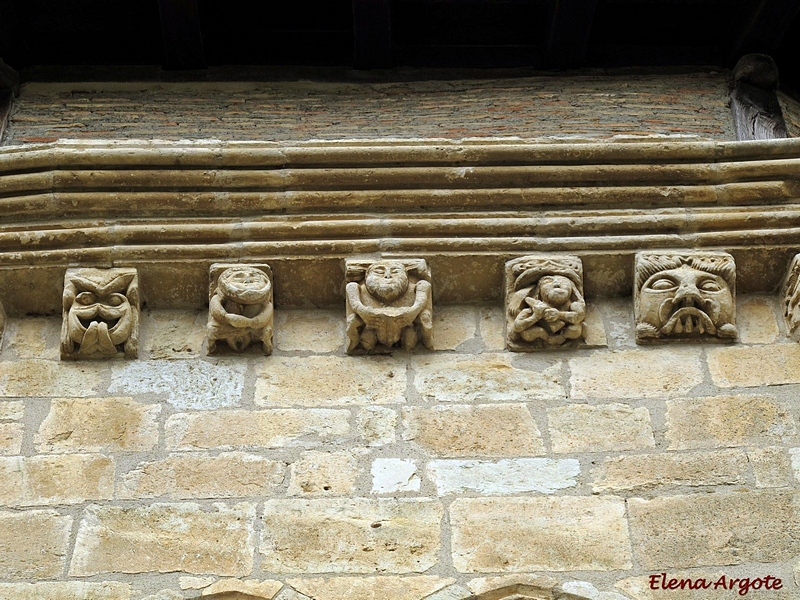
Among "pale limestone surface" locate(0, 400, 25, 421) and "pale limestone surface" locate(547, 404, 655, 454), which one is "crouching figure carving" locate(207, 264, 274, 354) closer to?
"pale limestone surface" locate(0, 400, 25, 421)

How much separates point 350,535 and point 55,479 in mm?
868

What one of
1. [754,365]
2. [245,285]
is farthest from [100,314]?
[754,365]

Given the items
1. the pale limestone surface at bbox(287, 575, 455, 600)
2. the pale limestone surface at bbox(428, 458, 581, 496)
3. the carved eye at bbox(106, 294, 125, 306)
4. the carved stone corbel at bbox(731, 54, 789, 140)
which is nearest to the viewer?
the pale limestone surface at bbox(287, 575, 455, 600)

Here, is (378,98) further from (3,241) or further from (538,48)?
(3,241)

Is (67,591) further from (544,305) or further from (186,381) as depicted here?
(544,305)

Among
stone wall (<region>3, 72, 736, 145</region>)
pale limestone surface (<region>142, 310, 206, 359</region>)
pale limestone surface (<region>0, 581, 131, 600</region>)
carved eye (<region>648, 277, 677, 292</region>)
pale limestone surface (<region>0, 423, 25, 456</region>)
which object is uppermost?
stone wall (<region>3, 72, 736, 145</region>)

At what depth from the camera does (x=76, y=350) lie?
3.89 meters

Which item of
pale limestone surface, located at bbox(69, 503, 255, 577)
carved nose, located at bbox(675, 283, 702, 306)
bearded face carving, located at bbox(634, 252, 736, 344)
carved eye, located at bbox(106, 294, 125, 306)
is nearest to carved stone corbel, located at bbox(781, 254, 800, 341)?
bearded face carving, located at bbox(634, 252, 736, 344)

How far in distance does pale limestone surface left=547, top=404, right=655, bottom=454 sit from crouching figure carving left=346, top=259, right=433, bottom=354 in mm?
486

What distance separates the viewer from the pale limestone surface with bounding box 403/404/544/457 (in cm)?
360

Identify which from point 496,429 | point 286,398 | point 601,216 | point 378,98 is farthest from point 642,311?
point 378,98

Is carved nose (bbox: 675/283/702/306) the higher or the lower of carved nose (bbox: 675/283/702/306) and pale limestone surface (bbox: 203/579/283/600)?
the higher

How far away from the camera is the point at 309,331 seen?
3969 mm

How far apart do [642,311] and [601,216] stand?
0.38 metres
